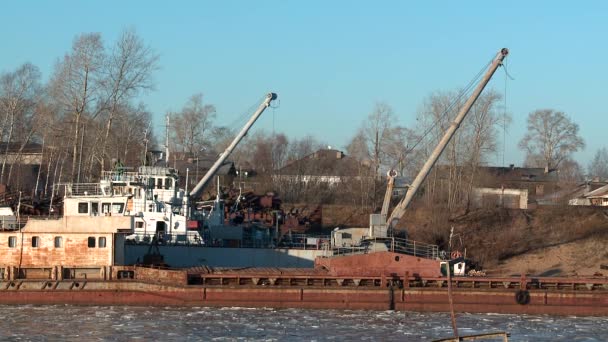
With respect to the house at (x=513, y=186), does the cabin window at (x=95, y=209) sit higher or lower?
lower

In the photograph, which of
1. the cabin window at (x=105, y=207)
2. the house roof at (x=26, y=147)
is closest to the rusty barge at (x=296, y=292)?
the cabin window at (x=105, y=207)

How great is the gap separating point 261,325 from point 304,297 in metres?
4.98

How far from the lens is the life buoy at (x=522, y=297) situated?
131ft

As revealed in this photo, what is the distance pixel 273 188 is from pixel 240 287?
144 ft

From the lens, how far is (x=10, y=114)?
6581 centimetres

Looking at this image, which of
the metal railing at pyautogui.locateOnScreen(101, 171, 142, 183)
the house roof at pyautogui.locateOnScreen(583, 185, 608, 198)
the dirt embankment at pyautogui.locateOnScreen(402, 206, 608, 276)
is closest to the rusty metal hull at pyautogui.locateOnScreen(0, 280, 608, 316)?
the metal railing at pyautogui.locateOnScreen(101, 171, 142, 183)

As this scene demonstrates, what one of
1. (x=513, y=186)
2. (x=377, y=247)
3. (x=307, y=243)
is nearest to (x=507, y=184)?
(x=513, y=186)

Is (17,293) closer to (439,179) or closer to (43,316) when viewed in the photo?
(43,316)

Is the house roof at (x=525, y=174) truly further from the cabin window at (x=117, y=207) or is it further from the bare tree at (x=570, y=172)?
the cabin window at (x=117, y=207)

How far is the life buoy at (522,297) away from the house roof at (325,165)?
42.7 m

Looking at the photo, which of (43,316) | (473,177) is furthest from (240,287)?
(473,177)

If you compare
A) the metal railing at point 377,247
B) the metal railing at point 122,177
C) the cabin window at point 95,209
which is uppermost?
the metal railing at point 122,177

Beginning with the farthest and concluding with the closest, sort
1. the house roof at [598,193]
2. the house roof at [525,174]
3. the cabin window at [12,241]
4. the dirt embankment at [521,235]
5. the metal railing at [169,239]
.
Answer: the house roof at [525,174] → the house roof at [598,193] → the dirt embankment at [521,235] → the metal railing at [169,239] → the cabin window at [12,241]

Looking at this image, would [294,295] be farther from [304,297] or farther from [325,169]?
[325,169]
